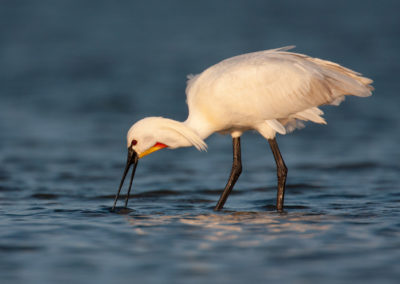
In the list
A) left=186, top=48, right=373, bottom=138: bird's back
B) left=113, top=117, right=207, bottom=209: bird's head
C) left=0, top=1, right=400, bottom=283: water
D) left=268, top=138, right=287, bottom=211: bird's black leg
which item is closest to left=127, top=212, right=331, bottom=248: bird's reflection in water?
left=0, top=1, right=400, bottom=283: water

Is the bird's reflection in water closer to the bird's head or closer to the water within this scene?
the water

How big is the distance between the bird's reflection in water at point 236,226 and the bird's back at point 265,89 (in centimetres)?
131

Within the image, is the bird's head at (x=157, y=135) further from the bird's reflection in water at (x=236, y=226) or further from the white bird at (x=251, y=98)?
the bird's reflection in water at (x=236, y=226)

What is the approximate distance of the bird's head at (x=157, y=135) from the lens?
9.71m

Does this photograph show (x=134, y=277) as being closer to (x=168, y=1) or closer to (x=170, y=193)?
(x=170, y=193)

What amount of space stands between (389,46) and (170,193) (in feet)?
57.0

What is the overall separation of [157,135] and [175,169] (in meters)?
3.74

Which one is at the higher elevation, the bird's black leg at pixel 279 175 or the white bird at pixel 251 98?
the white bird at pixel 251 98

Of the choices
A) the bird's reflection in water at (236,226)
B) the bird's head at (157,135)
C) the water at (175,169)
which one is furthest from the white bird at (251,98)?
the water at (175,169)

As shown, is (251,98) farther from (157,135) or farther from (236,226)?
(236,226)

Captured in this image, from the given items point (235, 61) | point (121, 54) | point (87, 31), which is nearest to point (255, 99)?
point (235, 61)

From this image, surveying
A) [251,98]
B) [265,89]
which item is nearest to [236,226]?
[251,98]

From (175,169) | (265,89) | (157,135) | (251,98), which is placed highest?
(265,89)

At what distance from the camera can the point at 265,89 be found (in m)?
9.91
